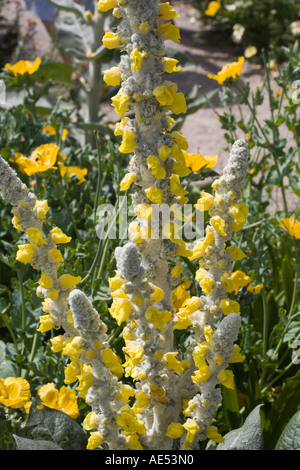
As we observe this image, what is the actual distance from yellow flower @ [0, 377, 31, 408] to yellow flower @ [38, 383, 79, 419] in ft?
0.20

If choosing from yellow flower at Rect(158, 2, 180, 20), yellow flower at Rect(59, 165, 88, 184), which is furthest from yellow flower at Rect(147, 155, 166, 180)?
yellow flower at Rect(59, 165, 88, 184)

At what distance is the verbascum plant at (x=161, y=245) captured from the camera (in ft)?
2.50

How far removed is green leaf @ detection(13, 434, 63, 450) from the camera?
0.94 m

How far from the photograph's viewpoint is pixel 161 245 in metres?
0.86


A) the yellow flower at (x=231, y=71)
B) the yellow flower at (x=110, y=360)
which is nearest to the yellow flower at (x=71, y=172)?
the yellow flower at (x=231, y=71)

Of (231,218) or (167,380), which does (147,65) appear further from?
(167,380)

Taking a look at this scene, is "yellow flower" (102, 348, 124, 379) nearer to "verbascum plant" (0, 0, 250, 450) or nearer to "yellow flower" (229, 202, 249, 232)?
"verbascum plant" (0, 0, 250, 450)

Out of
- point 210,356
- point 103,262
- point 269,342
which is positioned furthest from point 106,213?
point 210,356

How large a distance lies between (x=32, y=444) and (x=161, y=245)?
0.43 m

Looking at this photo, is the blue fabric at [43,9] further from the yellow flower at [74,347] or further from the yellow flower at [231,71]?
the yellow flower at [74,347]

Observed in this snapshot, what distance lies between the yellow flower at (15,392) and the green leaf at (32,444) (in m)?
0.14

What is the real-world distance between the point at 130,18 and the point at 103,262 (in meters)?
0.81

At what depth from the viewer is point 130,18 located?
745 millimetres
